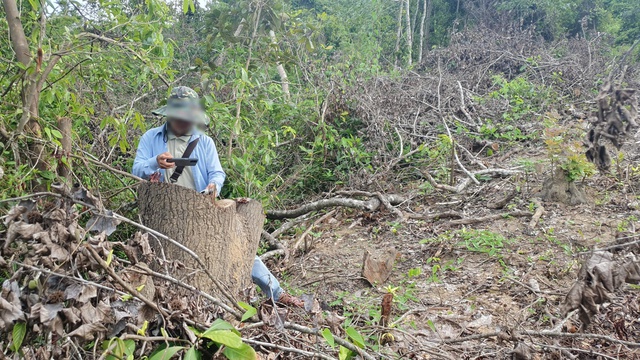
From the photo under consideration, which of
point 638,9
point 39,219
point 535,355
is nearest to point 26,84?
point 39,219

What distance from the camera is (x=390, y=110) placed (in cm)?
747

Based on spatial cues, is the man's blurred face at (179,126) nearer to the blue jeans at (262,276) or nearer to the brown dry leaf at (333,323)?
the blue jeans at (262,276)

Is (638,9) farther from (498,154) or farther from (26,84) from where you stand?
(26,84)

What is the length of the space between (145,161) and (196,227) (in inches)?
36.0

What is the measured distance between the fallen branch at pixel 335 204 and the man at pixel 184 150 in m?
2.06

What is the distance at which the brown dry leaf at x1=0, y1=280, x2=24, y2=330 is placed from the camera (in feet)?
5.01

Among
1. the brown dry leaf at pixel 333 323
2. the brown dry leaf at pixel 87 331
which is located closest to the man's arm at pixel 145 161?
the brown dry leaf at pixel 333 323

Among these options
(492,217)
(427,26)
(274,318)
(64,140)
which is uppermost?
(427,26)

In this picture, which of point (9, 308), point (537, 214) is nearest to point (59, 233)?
point (9, 308)

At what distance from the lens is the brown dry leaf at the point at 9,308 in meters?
1.53

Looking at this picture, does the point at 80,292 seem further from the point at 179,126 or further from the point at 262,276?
the point at 179,126

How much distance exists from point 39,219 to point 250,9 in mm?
3776

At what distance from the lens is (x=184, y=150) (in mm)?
3422

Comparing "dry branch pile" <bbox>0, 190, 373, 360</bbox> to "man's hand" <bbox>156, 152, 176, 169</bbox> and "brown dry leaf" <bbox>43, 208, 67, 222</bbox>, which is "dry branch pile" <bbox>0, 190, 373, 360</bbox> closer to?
"brown dry leaf" <bbox>43, 208, 67, 222</bbox>
